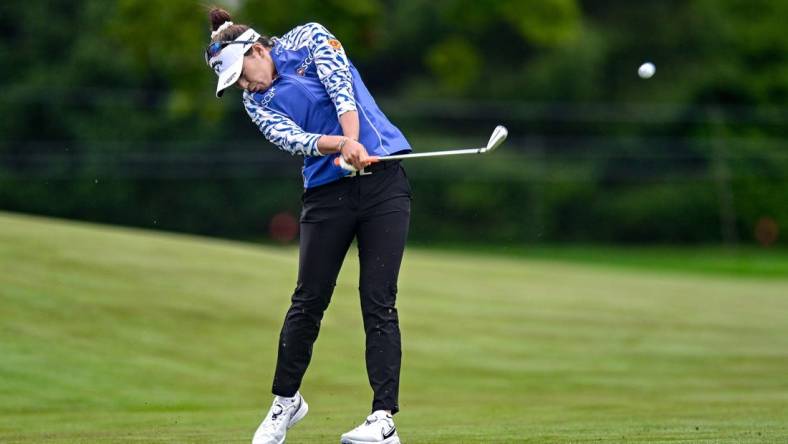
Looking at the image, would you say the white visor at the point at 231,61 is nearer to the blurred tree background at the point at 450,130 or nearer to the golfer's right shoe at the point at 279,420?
the golfer's right shoe at the point at 279,420

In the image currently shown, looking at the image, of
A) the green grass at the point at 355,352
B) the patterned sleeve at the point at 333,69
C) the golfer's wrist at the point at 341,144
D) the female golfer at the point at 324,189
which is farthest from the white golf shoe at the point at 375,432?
the patterned sleeve at the point at 333,69

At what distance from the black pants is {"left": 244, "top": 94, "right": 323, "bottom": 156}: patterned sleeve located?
12.9 inches

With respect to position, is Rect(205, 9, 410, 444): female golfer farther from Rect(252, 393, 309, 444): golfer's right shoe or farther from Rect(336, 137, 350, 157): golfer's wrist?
Rect(336, 137, 350, 157): golfer's wrist

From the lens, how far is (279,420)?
7.33 meters

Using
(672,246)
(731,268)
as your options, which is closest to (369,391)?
(731,268)

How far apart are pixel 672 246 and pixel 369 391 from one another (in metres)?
26.9

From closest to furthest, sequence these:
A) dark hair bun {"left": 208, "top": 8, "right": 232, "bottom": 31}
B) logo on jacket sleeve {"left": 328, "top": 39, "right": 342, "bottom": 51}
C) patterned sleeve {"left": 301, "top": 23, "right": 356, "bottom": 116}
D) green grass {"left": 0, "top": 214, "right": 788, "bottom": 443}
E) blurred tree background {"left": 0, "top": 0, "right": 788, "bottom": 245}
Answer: patterned sleeve {"left": 301, "top": 23, "right": 356, "bottom": 116} < logo on jacket sleeve {"left": 328, "top": 39, "right": 342, "bottom": 51} < dark hair bun {"left": 208, "top": 8, "right": 232, "bottom": 31} < green grass {"left": 0, "top": 214, "right": 788, "bottom": 443} < blurred tree background {"left": 0, "top": 0, "right": 788, "bottom": 245}

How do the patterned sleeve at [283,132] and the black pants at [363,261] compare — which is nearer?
the patterned sleeve at [283,132]

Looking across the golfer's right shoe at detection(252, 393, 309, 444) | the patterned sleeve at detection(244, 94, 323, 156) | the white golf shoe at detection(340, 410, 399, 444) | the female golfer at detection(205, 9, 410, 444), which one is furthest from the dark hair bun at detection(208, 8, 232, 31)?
the white golf shoe at detection(340, 410, 399, 444)

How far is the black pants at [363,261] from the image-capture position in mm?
7250

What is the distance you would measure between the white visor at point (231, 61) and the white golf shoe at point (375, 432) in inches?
72.7

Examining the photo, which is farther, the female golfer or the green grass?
the green grass

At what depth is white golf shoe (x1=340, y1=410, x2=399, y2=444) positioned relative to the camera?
7047 millimetres

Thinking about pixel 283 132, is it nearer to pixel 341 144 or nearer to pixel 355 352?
pixel 341 144
